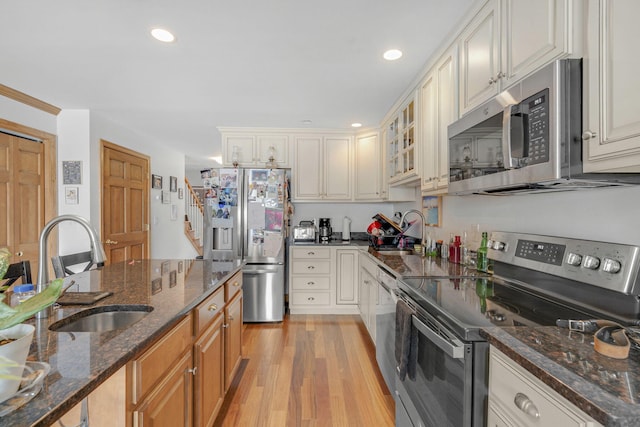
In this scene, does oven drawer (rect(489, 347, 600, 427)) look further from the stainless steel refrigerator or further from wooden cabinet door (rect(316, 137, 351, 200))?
wooden cabinet door (rect(316, 137, 351, 200))

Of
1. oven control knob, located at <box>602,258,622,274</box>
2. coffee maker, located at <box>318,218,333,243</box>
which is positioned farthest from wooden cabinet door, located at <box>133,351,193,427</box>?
coffee maker, located at <box>318,218,333,243</box>

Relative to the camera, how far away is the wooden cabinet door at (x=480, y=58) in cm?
144

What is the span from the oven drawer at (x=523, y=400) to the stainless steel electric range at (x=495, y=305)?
0.18ft

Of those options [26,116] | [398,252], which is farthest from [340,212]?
[26,116]

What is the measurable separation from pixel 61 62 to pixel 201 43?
1216mm

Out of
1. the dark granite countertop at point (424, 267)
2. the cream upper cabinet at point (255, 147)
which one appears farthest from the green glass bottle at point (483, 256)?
the cream upper cabinet at point (255, 147)

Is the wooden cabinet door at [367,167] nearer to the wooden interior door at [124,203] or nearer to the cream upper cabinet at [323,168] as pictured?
the cream upper cabinet at [323,168]

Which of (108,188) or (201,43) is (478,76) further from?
(108,188)

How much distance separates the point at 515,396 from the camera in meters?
0.83

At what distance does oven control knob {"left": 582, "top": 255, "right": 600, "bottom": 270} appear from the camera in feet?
3.74

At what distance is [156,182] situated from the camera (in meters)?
4.86

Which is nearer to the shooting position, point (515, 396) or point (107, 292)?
point (515, 396)

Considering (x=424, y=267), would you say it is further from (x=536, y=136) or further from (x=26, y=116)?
(x=26, y=116)

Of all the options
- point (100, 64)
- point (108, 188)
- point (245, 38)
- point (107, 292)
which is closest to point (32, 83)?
point (100, 64)
